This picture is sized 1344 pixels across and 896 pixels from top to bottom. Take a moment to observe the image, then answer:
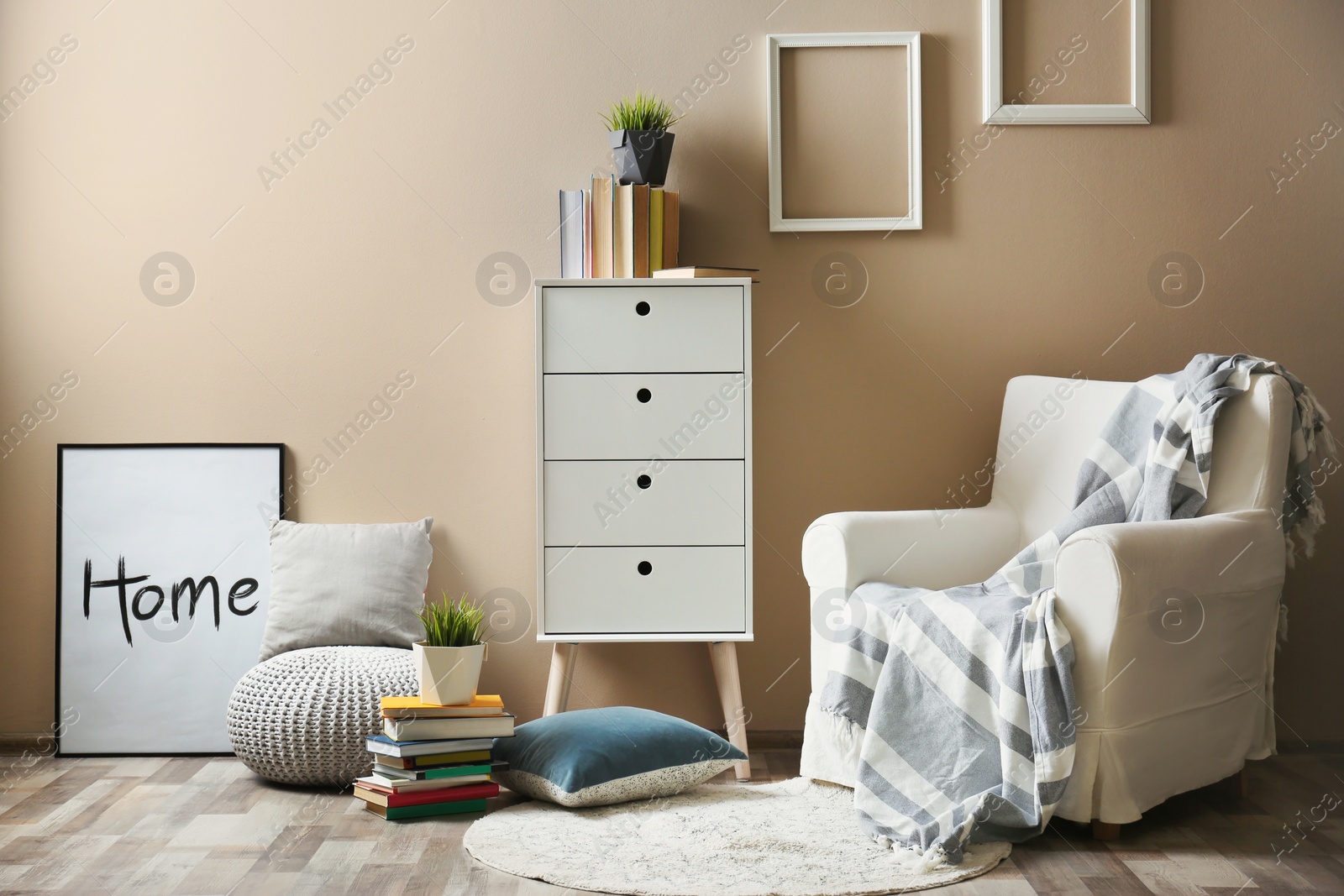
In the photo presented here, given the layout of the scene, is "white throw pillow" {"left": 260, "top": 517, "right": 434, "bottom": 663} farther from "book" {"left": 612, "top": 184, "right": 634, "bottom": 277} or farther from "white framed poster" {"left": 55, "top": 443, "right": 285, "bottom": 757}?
"book" {"left": 612, "top": 184, "right": 634, "bottom": 277}

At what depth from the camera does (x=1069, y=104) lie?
2.64 meters

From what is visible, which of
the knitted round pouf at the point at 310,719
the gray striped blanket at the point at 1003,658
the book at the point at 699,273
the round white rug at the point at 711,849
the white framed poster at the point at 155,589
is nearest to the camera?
the round white rug at the point at 711,849

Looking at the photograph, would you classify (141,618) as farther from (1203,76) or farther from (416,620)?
(1203,76)

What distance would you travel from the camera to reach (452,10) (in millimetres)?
2650

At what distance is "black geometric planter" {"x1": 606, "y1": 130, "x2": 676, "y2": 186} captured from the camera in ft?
8.01

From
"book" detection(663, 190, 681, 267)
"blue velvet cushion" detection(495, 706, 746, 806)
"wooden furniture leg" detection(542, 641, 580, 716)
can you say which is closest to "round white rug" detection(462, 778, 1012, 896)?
"blue velvet cushion" detection(495, 706, 746, 806)

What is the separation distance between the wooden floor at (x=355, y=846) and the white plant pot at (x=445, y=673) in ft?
0.79

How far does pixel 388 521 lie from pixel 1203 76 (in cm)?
239

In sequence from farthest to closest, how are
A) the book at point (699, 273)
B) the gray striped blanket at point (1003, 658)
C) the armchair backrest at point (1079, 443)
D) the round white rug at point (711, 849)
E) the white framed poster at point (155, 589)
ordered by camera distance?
the white framed poster at point (155, 589) → the book at point (699, 273) → the armchair backrest at point (1079, 443) → the gray striped blanket at point (1003, 658) → the round white rug at point (711, 849)

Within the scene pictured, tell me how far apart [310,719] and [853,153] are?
1.87 m

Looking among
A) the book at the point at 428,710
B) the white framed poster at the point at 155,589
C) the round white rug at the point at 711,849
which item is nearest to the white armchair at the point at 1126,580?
the round white rug at the point at 711,849

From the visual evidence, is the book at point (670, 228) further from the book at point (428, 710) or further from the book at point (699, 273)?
the book at point (428, 710)

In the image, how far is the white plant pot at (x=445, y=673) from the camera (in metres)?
2.08

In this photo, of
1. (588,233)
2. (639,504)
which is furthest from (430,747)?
(588,233)
